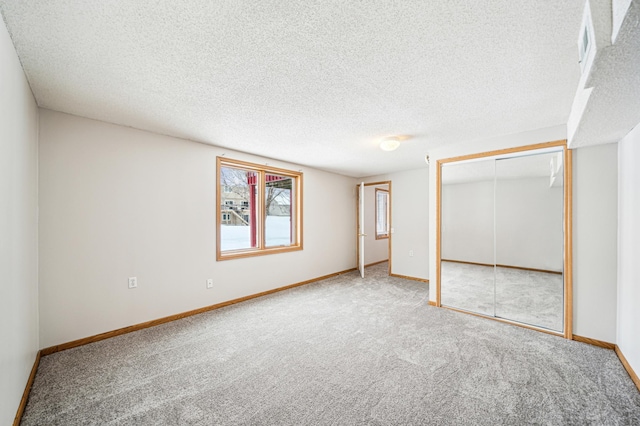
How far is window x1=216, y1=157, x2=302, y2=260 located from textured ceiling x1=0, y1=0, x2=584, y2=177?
1.23 metres

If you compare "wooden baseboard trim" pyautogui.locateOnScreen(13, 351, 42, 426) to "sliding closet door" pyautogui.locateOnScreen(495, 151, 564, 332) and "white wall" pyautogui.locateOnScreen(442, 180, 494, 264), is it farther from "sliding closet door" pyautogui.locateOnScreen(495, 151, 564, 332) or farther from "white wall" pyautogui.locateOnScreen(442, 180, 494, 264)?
"sliding closet door" pyautogui.locateOnScreen(495, 151, 564, 332)

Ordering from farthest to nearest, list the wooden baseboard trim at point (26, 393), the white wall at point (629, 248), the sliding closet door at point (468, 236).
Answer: the sliding closet door at point (468, 236)
the white wall at point (629, 248)
the wooden baseboard trim at point (26, 393)

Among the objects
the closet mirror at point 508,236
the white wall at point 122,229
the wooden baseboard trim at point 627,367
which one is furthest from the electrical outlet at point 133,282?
the wooden baseboard trim at point 627,367

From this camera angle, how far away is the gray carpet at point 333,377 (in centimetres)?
167

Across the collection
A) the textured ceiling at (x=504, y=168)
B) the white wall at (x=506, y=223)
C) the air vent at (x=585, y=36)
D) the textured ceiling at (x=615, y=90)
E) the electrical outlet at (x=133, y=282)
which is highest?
the air vent at (x=585, y=36)

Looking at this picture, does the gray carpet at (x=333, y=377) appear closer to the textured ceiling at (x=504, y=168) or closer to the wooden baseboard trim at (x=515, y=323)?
the wooden baseboard trim at (x=515, y=323)

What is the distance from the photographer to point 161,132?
3102 mm

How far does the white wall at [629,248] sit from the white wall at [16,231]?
13.8ft

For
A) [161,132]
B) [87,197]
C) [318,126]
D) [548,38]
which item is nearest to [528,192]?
[548,38]

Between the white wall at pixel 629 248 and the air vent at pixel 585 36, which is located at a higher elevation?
the air vent at pixel 585 36

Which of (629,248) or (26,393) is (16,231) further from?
(629,248)

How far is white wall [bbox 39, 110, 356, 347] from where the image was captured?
2461 millimetres

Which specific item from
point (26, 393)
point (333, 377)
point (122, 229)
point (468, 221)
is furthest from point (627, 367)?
point (122, 229)

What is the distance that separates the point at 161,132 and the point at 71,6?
1937 mm
